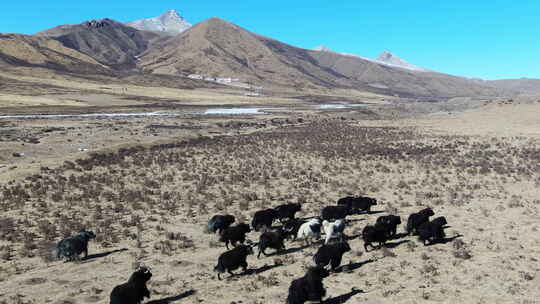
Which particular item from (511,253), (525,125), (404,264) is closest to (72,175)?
(404,264)

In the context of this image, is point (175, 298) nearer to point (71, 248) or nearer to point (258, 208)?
point (71, 248)

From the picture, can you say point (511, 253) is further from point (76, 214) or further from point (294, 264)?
point (76, 214)

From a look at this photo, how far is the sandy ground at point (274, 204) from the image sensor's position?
1121cm

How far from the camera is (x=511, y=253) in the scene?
1315 centimetres

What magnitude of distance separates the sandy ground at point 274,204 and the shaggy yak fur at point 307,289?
0.63m

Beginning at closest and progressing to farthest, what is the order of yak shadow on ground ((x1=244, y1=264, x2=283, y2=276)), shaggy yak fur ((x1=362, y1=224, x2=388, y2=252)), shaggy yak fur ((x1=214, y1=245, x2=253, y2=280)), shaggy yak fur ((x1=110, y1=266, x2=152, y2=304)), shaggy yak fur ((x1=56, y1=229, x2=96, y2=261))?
shaggy yak fur ((x1=110, y1=266, x2=152, y2=304))
shaggy yak fur ((x1=214, y1=245, x2=253, y2=280))
yak shadow on ground ((x1=244, y1=264, x2=283, y2=276))
shaggy yak fur ((x1=56, y1=229, x2=96, y2=261))
shaggy yak fur ((x1=362, y1=224, x2=388, y2=252))

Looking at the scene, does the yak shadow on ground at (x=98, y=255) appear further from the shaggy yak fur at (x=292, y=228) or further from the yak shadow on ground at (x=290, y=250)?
the shaggy yak fur at (x=292, y=228)

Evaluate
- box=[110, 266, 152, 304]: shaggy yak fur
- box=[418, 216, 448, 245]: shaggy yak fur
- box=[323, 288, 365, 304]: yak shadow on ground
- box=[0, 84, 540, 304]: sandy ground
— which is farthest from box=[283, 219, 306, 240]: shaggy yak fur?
box=[110, 266, 152, 304]: shaggy yak fur

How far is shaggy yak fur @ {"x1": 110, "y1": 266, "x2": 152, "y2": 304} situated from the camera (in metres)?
9.75

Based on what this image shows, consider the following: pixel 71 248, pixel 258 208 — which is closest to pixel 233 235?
pixel 71 248

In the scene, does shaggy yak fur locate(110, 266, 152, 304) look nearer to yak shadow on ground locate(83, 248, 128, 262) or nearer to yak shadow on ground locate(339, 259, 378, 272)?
yak shadow on ground locate(83, 248, 128, 262)

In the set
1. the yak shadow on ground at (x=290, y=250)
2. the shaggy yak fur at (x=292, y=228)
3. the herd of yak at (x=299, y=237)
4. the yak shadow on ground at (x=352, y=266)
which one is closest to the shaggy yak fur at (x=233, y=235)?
the herd of yak at (x=299, y=237)

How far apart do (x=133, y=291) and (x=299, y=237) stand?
21.8 feet

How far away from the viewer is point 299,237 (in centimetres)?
1499
